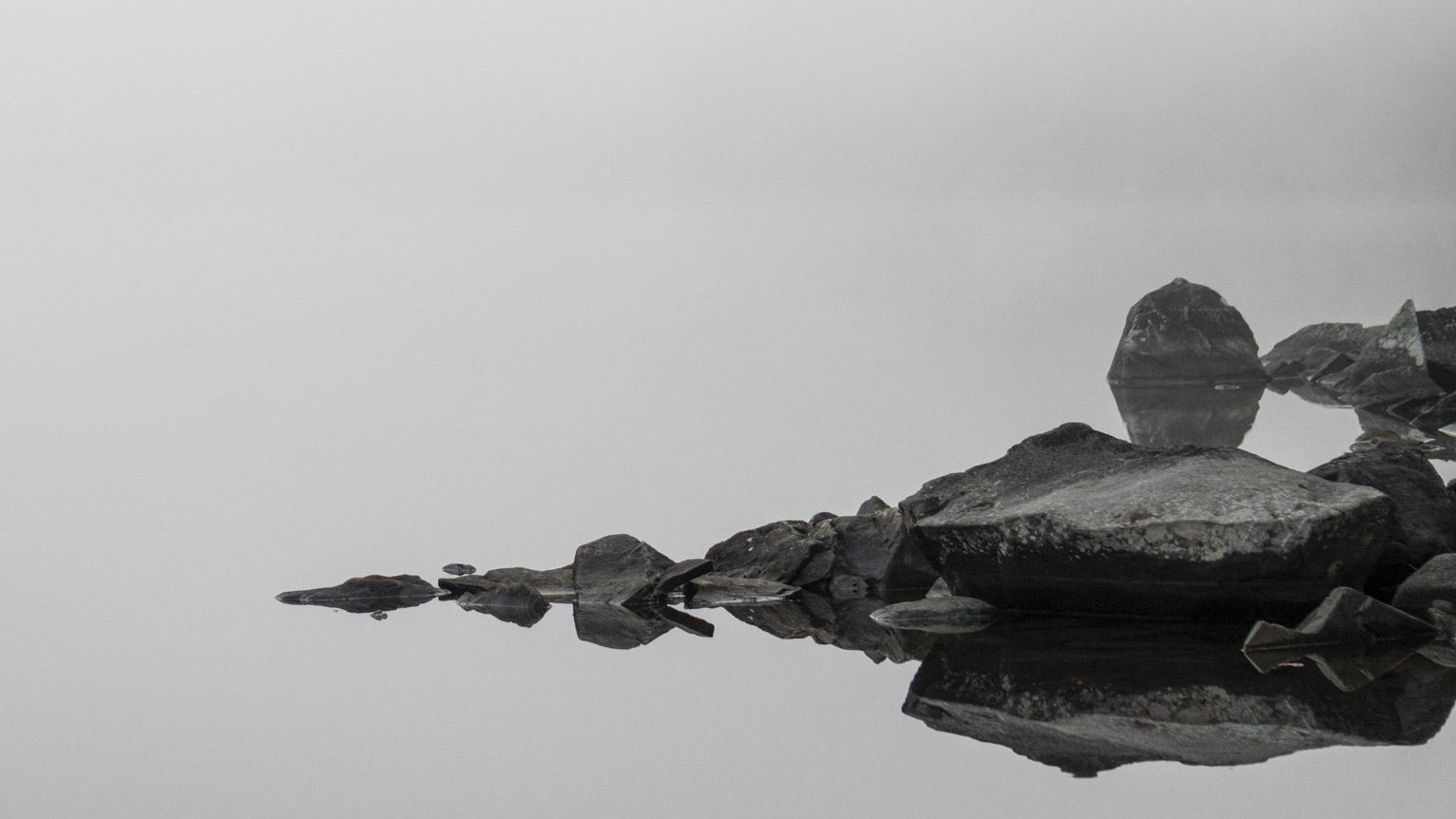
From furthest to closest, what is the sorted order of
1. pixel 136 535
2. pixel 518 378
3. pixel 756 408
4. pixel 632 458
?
pixel 518 378, pixel 756 408, pixel 632 458, pixel 136 535

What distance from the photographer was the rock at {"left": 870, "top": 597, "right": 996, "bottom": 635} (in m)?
8.76

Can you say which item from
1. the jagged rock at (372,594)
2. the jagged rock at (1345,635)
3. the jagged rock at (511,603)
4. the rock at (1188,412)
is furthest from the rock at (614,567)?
the rock at (1188,412)

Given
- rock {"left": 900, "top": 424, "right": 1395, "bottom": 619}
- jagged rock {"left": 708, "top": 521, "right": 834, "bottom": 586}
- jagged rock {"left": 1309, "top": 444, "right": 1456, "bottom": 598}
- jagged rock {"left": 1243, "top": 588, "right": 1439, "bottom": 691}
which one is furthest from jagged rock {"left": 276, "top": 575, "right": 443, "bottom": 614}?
jagged rock {"left": 1309, "top": 444, "right": 1456, "bottom": 598}

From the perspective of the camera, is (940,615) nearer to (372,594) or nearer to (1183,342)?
(372,594)

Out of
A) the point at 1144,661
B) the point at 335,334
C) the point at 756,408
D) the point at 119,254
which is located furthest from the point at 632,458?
the point at 119,254

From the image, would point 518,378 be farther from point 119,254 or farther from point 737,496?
point 119,254

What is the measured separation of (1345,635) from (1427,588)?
0.90 meters

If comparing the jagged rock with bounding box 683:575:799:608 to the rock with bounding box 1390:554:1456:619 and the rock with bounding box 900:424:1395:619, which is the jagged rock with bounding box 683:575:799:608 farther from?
the rock with bounding box 1390:554:1456:619

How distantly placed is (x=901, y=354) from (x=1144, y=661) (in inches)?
848

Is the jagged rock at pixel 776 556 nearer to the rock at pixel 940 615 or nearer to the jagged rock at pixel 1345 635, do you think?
the rock at pixel 940 615

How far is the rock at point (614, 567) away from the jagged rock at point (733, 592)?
0.87 feet

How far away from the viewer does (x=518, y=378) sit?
1004 inches

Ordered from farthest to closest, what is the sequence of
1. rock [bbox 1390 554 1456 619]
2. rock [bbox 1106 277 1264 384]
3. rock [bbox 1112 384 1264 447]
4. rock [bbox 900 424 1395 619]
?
rock [bbox 1106 277 1264 384] < rock [bbox 1112 384 1264 447] < rock [bbox 1390 554 1456 619] < rock [bbox 900 424 1395 619]

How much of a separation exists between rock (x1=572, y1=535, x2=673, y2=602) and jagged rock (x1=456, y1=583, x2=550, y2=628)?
14.6 inches
